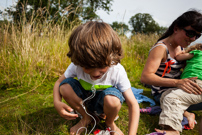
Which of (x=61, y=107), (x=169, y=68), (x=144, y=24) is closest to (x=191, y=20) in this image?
(x=169, y=68)

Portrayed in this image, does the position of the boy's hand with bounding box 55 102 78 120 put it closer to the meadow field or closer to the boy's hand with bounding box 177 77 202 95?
the meadow field

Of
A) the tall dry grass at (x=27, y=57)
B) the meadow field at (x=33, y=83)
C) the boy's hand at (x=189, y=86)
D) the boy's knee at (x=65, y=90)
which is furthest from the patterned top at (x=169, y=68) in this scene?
the tall dry grass at (x=27, y=57)

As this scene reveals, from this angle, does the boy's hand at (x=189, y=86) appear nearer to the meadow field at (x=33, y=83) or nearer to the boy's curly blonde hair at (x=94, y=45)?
the meadow field at (x=33, y=83)

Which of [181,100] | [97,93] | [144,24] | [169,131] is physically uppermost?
[144,24]

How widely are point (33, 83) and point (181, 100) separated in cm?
242

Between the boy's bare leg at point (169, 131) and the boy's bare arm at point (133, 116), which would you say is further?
the boy's bare leg at point (169, 131)

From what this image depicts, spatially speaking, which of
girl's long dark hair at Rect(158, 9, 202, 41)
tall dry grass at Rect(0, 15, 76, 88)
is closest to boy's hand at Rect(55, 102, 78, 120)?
tall dry grass at Rect(0, 15, 76, 88)

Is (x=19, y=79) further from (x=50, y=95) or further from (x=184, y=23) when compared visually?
(x=184, y=23)

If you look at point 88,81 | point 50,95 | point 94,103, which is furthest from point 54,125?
point 50,95

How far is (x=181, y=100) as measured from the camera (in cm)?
172

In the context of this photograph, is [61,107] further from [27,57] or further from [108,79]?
[27,57]

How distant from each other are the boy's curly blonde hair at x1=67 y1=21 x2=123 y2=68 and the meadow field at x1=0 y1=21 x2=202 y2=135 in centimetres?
86

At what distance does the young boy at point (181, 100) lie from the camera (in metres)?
1.57

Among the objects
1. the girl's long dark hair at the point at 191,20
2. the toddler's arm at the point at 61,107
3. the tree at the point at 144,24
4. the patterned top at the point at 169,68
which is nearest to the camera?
the toddler's arm at the point at 61,107
